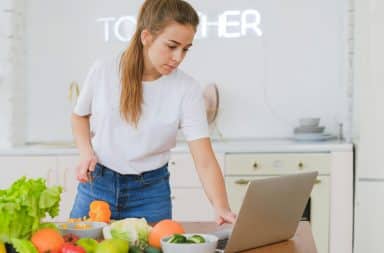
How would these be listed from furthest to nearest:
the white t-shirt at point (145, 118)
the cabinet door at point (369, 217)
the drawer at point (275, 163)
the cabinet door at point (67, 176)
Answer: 1. the cabinet door at point (67, 176)
2. the drawer at point (275, 163)
3. the cabinet door at point (369, 217)
4. the white t-shirt at point (145, 118)

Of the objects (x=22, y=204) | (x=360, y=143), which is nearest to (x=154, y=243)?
(x=22, y=204)

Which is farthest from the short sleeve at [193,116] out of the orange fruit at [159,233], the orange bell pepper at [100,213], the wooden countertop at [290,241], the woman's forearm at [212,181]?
the orange fruit at [159,233]

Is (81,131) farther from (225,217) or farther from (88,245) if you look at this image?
(88,245)

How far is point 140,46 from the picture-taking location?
206 centimetres

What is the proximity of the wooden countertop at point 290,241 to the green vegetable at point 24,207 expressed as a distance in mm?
477

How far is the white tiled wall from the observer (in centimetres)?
400

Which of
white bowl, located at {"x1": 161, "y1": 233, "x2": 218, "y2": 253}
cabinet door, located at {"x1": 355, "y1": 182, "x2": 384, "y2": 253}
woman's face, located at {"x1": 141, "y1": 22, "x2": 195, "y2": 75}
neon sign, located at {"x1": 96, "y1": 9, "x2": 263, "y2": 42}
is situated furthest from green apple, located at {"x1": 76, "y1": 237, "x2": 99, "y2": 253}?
neon sign, located at {"x1": 96, "y1": 9, "x2": 263, "y2": 42}

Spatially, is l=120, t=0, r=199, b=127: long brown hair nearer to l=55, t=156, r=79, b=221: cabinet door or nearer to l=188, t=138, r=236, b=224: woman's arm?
l=188, t=138, r=236, b=224: woman's arm

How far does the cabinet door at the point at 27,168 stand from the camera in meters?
3.78

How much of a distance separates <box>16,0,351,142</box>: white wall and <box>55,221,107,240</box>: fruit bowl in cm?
256

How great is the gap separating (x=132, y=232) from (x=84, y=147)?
654mm

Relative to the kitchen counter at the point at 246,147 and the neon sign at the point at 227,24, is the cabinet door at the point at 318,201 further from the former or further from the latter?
the neon sign at the point at 227,24

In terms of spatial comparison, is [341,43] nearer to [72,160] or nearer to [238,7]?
[238,7]

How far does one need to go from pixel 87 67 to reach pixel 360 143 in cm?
185
